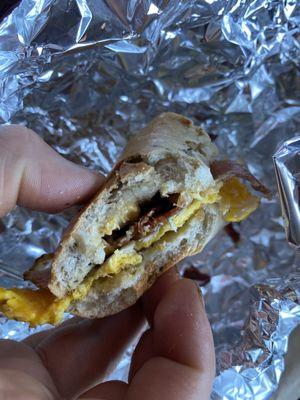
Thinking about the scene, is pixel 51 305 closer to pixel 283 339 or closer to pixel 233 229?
pixel 283 339

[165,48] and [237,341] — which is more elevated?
[165,48]

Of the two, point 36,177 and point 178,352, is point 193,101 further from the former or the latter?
point 178,352

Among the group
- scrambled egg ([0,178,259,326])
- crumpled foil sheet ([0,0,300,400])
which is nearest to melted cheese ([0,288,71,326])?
scrambled egg ([0,178,259,326])

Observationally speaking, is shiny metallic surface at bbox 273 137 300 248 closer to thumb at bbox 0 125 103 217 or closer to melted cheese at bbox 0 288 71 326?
thumb at bbox 0 125 103 217

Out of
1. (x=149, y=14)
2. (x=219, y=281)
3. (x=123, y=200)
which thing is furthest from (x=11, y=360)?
(x=149, y=14)

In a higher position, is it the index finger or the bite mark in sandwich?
the bite mark in sandwich

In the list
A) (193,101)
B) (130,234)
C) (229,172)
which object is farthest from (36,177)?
(193,101)

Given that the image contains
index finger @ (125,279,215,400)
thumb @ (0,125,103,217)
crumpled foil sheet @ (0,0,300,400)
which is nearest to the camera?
index finger @ (125,279,215,400)
